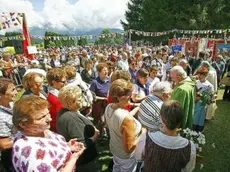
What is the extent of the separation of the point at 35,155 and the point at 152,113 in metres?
1.64

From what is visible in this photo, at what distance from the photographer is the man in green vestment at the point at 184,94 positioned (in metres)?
3.34

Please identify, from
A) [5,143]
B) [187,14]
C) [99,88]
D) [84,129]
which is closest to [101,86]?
[99,88]

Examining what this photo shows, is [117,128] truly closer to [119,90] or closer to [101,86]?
[119,90]

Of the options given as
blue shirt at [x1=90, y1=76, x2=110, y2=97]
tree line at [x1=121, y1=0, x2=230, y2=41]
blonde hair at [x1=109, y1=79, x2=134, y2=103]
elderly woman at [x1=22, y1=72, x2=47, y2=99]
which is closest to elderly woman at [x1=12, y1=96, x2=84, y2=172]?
blonde hair at [x1=109, y1=79, x2=134, y2=103]

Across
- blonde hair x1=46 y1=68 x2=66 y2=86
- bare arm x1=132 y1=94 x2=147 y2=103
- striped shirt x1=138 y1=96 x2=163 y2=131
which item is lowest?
bare arm x1=132 y1=94 x2=147 y2=103

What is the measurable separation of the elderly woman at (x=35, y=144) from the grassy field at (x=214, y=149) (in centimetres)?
228

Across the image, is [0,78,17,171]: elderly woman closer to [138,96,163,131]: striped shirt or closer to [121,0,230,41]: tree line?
[138,96,163,131]: striped shirt

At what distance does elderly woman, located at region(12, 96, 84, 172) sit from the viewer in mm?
1350

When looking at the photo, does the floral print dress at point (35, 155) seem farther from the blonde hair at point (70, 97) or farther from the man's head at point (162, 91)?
the man's head at point (162, 91)

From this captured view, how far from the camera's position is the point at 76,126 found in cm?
218

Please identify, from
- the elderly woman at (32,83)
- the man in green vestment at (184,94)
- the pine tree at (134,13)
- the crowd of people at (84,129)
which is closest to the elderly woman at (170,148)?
the crowd of people at (84,129)

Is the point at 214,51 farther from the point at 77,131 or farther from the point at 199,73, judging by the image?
the point at 77,131

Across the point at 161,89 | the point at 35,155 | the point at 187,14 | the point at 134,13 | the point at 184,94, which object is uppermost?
the point at 134,13

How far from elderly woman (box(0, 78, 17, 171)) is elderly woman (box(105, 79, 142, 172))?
1203 mm
